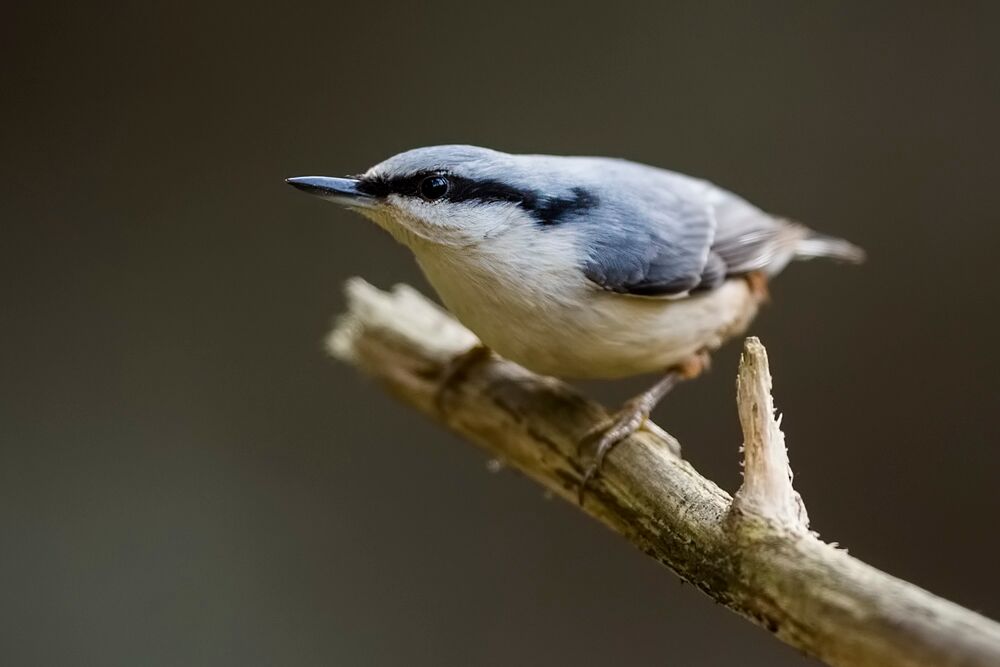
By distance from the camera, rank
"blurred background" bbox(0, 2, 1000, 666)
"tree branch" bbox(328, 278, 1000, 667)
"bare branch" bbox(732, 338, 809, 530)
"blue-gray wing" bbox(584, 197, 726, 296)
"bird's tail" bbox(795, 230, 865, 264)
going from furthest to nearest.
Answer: "blurred background" bbox(0, 2, 1000, 666), "bird's tail" bbox(795, 230, 865, 264), "blue-gray wing" bbox(584, 197, 726, 296), "bare branch" bbox(732, 338, 809, 530), "tree branch" bbox(328, 278, 1000, 667)

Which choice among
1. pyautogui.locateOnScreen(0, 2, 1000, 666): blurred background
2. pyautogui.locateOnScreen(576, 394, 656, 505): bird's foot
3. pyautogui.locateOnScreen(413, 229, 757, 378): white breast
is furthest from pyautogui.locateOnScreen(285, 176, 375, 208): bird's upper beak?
pyautogui.locateOnScreen(0, 2, 1000, 666): blurred background

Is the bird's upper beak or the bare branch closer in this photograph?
the bare branch

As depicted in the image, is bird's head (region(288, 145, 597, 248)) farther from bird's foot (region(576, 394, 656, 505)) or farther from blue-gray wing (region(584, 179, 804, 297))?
bird's foot (region(576, 394, 656, 505))

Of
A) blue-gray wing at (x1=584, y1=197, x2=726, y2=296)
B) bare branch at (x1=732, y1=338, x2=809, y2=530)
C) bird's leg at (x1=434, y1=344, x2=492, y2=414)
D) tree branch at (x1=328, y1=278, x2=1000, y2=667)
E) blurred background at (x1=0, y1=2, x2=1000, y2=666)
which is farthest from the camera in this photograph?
blurred background at (x1=0, y1=2, x2=1000, y2=666)

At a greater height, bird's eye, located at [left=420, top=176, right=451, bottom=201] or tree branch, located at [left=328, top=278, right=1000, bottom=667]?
bird's eye, located at [left=420, top=176, right=451, bottom=201]

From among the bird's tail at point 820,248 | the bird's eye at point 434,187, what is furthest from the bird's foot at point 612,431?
the bird's tail at point 820,248

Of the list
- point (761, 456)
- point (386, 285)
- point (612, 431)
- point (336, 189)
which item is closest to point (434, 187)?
point (336, 189)

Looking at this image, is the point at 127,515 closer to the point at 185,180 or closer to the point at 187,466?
the point at 187,466

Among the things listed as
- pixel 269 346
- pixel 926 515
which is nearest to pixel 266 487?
pixel 269 346
